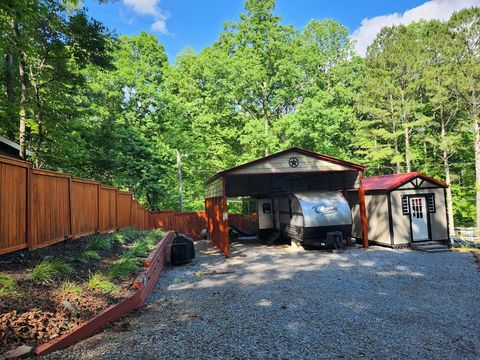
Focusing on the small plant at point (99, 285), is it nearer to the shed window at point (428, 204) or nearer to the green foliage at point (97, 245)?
the green foliage at point (97, 245)

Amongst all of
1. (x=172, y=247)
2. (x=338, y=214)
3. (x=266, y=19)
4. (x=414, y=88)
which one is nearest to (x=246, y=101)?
(x=266, y=19)

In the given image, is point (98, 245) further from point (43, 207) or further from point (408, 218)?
point (408, 218)

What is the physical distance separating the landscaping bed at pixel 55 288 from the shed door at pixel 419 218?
11853 mm

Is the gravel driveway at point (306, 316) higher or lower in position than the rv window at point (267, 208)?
lower

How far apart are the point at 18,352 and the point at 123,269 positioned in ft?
10.5

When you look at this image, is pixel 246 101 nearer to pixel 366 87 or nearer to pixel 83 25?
pixel 366 87

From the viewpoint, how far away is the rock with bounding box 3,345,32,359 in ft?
10.0

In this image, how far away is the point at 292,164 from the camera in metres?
13.6

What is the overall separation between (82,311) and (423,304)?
5981mm

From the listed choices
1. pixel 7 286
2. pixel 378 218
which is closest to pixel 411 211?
pixel 378 218

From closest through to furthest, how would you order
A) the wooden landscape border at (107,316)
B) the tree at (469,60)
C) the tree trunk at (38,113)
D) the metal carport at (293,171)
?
the wooden landscape border at (107,316), the tree trunk at (38,113), the metal carport at (293,171), the tree at (469,60)

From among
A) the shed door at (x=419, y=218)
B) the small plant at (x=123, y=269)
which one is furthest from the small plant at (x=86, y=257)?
the shed door at (x=419, y=218)

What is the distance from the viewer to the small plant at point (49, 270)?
4742 millimetres

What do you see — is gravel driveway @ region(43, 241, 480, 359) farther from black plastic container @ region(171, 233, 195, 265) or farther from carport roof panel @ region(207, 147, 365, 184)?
carport roof panel @ region(207, 147, 365, 184)
